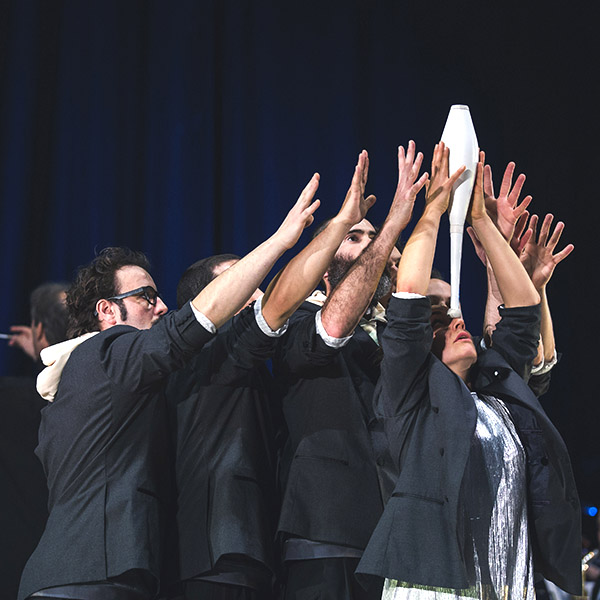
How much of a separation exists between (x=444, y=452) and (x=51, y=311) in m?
1.89

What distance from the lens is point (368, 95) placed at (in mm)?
4660

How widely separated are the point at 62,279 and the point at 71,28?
121 cm

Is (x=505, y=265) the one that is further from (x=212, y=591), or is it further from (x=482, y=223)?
(x=212, y=591)

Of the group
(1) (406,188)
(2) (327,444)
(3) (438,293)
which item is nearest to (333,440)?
(2) (327,444)

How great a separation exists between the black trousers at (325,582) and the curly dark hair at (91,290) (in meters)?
0.89

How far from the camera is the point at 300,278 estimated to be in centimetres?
221

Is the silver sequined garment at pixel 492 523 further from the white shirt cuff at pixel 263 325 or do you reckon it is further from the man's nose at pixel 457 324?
the white shirt cuff at pixel 263 325

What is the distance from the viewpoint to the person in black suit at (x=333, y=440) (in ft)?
7.07

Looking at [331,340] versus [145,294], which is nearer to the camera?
[331,340]

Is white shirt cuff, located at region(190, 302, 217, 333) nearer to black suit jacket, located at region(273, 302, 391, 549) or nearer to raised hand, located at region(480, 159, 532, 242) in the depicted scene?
black suit jacket, located at region(273, 302, 391, 549)

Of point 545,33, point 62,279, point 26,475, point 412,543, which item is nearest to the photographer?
point 412,543

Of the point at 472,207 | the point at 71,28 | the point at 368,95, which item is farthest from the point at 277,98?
the point at 472,207

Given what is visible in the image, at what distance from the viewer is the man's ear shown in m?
2.51

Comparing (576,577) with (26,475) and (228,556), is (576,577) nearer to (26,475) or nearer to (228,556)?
(228,556)
